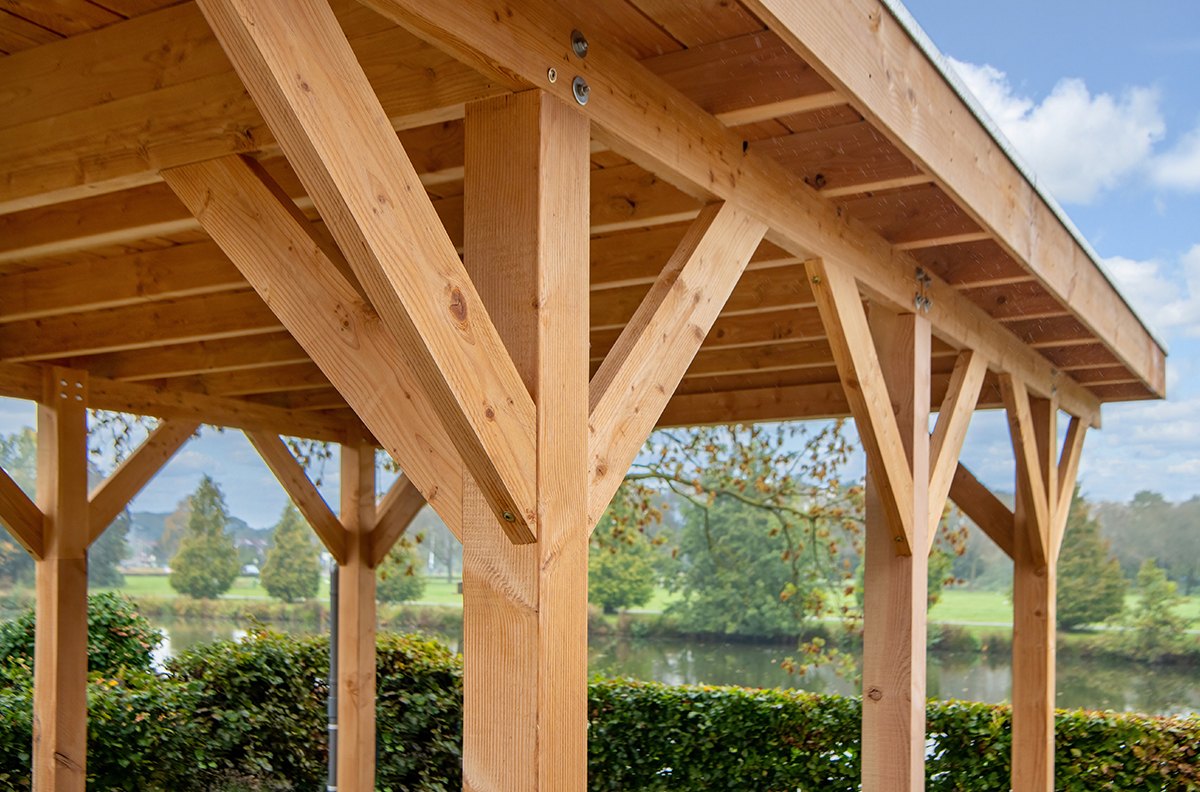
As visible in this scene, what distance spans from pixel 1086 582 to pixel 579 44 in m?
17.1

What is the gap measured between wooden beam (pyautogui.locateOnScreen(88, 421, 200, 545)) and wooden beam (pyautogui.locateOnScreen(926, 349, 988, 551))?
11.3 ft

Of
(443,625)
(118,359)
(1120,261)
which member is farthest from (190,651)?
(1120,261)

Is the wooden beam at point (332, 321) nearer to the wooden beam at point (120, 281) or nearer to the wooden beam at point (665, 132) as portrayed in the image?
the wooden beam at point (665, 132)

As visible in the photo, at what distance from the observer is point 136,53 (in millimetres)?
1910

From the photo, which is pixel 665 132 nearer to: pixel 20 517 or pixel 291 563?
pixel 20 517

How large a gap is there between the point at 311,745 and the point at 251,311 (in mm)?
4115

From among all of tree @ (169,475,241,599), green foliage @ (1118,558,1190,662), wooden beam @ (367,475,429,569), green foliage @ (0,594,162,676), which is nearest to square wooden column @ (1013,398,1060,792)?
wooden beam @ (367,475,429,569)

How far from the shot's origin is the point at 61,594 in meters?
4.38

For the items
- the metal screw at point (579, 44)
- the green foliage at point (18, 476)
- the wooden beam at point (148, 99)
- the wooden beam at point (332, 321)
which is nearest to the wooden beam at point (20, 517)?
the wooden beam at point (148, 99)

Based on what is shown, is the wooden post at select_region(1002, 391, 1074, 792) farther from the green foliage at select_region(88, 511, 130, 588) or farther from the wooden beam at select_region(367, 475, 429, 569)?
the green foliage at select_region(88, 511, 130, 588)

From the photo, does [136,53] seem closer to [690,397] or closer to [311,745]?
[690,397]

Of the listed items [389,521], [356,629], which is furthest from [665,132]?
[356,629]

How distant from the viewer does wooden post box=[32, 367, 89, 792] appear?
14.1ft

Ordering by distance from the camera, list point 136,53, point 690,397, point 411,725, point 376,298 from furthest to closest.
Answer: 1. point 411,725
2. point 690,397
3. point 136,53
4. point 376,298
